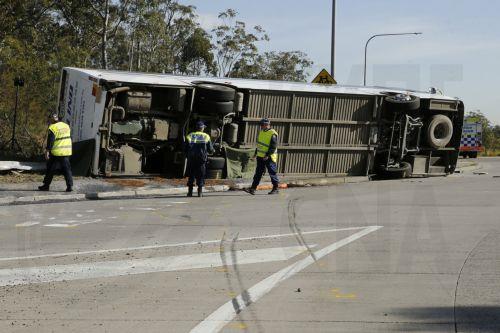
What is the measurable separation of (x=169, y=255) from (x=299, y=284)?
2.07m

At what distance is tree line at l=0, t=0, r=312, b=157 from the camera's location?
25.5 metres

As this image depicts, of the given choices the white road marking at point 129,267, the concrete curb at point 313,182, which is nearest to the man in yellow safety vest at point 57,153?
the concrete curb at point 313,182

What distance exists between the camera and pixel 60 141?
1491 cm

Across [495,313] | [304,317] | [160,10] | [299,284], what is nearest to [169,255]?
[299,284]

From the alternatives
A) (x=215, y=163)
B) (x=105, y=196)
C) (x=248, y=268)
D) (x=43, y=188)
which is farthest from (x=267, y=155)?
(x=248, y=268)

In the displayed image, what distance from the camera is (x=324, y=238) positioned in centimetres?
1005

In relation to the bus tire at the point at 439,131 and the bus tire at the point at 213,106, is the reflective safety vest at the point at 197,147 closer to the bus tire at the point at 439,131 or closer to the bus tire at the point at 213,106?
the bus tire at the point at 213,106

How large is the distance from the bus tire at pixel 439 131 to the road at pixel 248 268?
7714mm

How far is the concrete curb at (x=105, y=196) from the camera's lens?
13.9 m

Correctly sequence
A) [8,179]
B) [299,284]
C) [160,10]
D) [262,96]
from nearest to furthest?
[299,284]
[8,179]
[262,96]
[160,10]

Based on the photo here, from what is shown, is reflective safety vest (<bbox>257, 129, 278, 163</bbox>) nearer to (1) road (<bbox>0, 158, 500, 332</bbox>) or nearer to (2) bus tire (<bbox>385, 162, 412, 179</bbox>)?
(1) road (<bbox>0, 158, 500, 332</bbox>)

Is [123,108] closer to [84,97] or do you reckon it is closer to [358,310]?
[84,97]

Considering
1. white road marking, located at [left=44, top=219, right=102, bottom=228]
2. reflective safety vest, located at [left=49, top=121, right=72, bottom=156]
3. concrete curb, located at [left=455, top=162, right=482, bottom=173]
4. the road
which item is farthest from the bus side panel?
concrete curb, located at [left=455, top=162, right=482, bottom=173]

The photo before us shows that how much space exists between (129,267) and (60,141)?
757 centimetres
